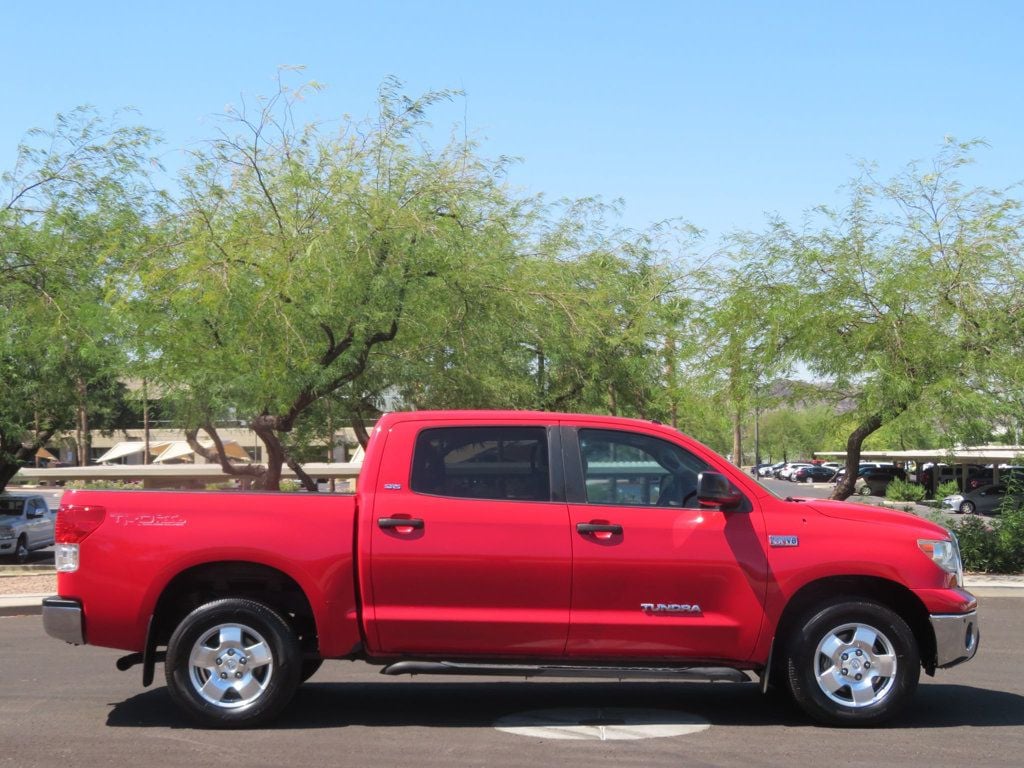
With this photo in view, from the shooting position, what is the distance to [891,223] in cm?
1758

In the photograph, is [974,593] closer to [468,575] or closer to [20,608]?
[468,575]

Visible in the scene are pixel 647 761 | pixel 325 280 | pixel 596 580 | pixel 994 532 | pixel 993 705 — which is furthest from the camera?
pixel 994 532

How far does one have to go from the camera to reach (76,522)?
7.02 meters

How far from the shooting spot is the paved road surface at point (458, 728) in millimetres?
6363

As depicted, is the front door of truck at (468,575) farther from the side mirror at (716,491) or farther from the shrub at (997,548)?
the shrub at (997,548)

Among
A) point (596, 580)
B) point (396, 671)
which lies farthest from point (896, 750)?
point (396, 671)

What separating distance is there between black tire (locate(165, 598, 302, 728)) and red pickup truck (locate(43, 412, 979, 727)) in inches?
0.4

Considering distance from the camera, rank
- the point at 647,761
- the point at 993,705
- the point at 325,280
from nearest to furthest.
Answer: the point at 647,761
the point at 993,705
the point at 325,280

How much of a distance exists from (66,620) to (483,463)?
2.65 m

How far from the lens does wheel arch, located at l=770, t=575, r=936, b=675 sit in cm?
715

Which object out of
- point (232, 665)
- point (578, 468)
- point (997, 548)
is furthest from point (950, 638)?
point (997, 548)

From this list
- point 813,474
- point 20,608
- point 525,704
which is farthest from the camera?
point 813,474

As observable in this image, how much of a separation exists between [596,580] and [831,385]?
1191cm

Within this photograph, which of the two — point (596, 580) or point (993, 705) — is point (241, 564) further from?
point (993, 705)
